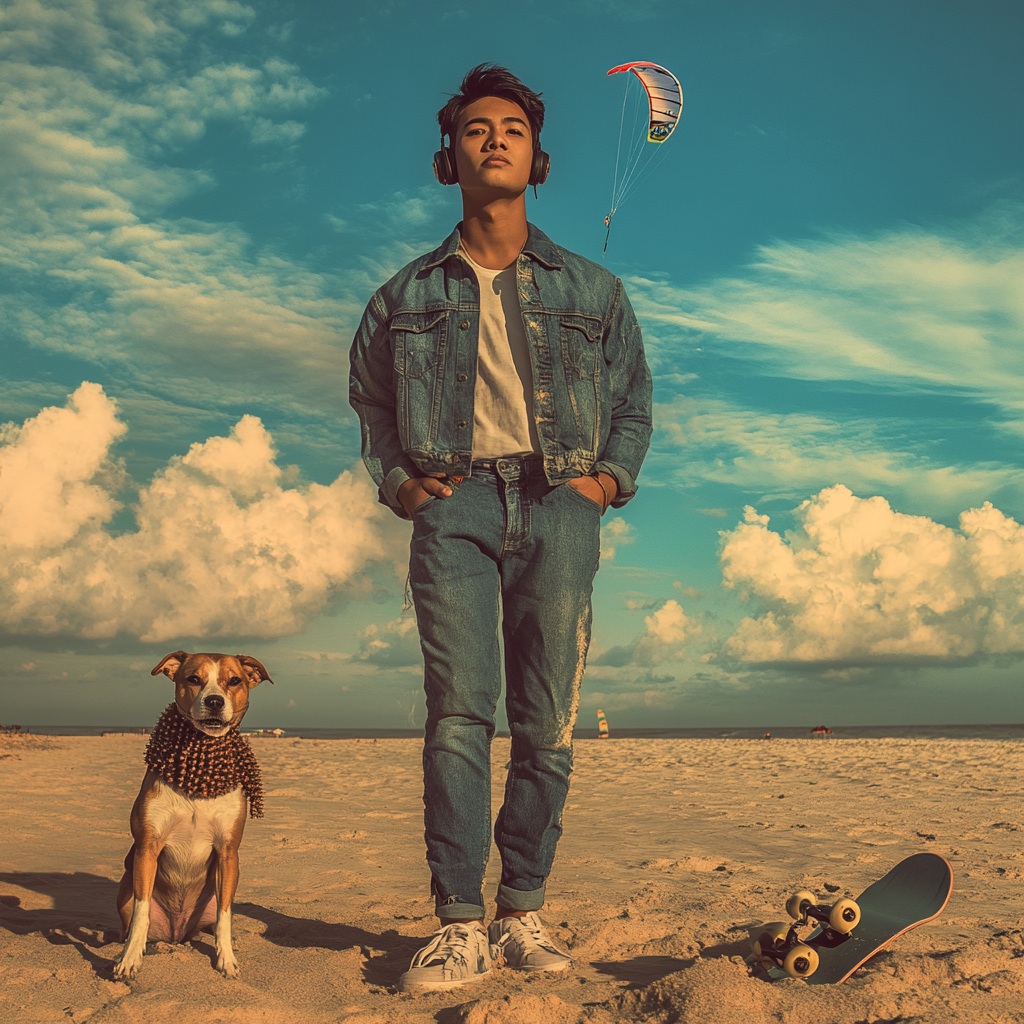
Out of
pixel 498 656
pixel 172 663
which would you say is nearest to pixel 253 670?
pixel 172 663

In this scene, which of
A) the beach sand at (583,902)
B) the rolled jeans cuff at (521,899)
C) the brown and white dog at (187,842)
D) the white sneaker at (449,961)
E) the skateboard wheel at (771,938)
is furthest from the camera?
the rolled jeans cuff at (521,899)

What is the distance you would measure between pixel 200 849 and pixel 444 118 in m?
A: 2.73

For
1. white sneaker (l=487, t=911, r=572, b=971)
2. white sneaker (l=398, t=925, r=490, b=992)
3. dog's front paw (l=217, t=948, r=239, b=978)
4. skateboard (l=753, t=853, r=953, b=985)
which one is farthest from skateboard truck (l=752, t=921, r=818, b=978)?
dog's front paw (l=217, t=948, r=239, b=978)

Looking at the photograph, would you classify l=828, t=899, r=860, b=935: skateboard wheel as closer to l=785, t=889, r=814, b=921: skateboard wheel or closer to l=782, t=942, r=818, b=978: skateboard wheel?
l=785, t=889, r=814, b=921: skateboard wheel

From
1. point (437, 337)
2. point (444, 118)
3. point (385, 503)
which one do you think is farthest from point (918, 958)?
point (444, 118)

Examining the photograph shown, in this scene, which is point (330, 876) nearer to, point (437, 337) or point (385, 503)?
point (385, 503)

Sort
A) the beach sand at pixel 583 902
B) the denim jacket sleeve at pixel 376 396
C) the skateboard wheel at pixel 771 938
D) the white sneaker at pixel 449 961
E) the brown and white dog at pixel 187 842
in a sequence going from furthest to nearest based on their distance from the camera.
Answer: the denim jacket sleeve at pixel 376 396 → the brown and white dog at pixel 187 842 → the skateboard wheel at pixel 771 938 → the white sneaker at pixel 449 961 → the beach sand at pixel 583 902

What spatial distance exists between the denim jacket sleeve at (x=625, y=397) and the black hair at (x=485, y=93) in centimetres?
72

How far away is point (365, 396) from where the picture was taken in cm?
326

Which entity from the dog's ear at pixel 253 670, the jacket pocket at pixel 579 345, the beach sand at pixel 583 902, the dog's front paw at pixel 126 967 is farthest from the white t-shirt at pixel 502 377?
the dog's front paw at pixel 126 967

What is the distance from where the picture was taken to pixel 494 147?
3.06 meters

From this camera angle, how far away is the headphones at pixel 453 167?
3.19 m

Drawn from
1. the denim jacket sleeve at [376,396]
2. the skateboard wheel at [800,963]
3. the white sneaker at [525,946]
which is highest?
the denim jacket sleeve at [376,396]

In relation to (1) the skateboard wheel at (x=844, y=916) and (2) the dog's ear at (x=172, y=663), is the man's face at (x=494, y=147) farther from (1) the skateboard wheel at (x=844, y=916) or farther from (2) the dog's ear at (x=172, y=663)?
(1) the skateboard wheel at (x=844, y=916)
